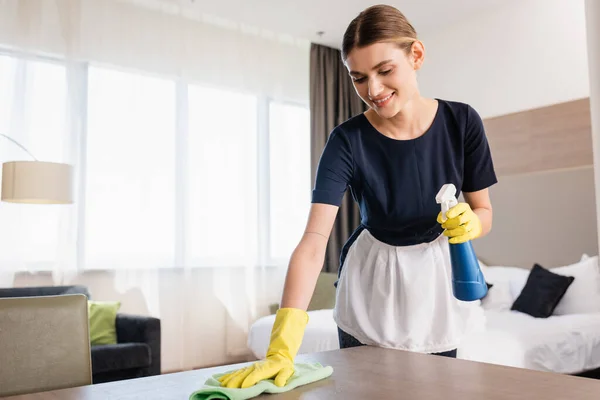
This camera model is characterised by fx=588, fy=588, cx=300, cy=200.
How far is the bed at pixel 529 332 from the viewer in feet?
9.37

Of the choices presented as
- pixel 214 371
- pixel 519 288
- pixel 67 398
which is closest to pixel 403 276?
pixel 214 371

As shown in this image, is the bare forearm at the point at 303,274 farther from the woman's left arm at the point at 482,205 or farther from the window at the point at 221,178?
the window at the point at 221,178

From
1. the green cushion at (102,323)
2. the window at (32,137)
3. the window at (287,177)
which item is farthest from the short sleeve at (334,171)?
the window at (287,177)

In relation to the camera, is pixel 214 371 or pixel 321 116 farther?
pixel 321 116

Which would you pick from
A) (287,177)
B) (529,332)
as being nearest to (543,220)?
(529,332)

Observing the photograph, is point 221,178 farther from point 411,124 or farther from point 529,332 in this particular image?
point 411,124

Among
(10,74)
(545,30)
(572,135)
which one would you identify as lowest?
(572,135)

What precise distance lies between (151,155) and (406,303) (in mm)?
3567

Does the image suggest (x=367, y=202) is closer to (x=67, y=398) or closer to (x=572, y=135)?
(x=67, y=398)

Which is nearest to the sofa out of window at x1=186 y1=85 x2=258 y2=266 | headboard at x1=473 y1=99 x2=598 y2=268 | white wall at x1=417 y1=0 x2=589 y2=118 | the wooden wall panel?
window at x1=186 y1=85 x2=258 y2=266

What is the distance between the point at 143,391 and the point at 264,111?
15.1ft

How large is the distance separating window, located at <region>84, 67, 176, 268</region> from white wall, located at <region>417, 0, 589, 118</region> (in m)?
2.42

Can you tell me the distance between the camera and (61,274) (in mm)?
4160

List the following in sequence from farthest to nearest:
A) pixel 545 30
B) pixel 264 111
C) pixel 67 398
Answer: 1. pixel 264 111
2. pixel 545 30
3. pixel 67 398
